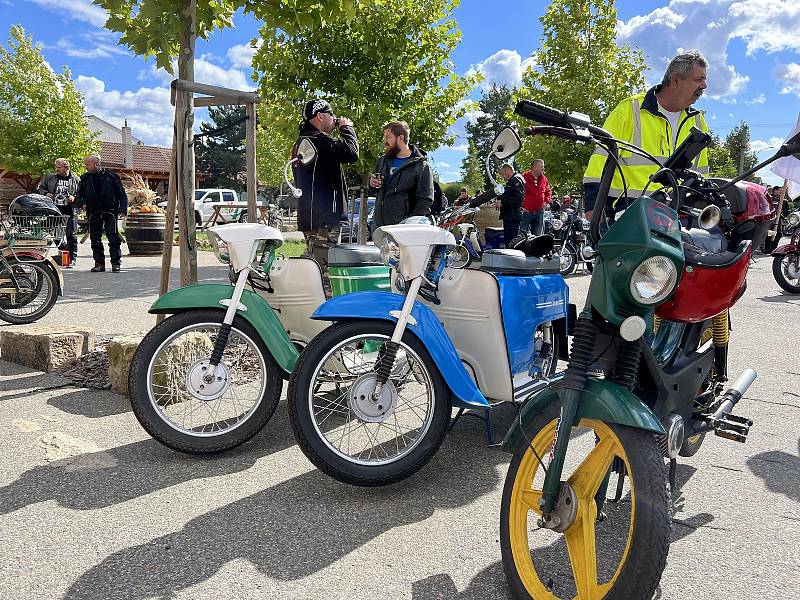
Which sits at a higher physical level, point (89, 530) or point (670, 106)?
point (670, 106)

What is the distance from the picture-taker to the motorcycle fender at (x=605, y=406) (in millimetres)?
1915

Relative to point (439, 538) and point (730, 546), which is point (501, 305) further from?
point (730, 546)

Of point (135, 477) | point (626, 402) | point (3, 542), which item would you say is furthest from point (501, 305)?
point (3, 542)

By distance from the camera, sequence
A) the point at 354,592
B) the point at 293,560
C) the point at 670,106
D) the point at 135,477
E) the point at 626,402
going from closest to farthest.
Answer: the point at 626,402
the point at 354,592
the point at 293,560
the point at 135,477
the point at 670,106

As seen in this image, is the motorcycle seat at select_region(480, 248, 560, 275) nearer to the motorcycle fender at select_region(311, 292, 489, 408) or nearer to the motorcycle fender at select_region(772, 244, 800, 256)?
the motorcycle fender at select_region(311, 292, 489, 408)

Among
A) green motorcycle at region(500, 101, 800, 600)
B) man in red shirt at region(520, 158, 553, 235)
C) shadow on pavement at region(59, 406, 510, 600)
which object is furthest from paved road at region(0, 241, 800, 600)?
man in red shirt at region(520, 158, 553, 235)

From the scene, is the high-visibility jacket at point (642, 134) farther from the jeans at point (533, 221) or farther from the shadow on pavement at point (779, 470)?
the jeans at point (533, 221)

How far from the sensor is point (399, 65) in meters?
11.6

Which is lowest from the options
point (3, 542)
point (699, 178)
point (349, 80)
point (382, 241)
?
point (3, 542)

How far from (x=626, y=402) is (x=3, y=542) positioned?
7.33 feet

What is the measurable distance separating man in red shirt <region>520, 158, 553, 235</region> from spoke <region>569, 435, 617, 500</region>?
423 inches

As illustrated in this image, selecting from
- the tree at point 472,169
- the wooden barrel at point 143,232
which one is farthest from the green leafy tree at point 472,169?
the wooden barrel at point 143,232

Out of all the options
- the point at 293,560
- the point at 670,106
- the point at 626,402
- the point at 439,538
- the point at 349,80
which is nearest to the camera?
the point at 626,402

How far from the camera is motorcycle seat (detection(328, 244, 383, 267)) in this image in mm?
3752
